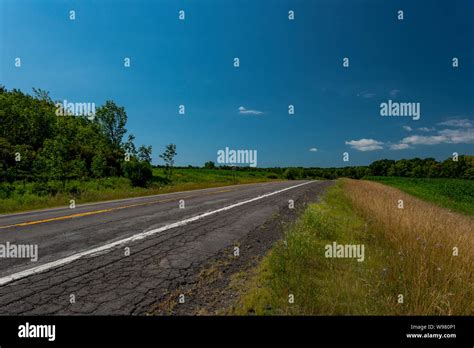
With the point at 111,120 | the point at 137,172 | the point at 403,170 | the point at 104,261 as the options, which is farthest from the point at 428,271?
the point at 403,170

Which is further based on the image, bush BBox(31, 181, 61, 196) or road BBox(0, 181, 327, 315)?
bush BBox(31, 181, 61, 196)

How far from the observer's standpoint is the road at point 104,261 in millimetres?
2867

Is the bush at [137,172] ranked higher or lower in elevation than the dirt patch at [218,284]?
higher

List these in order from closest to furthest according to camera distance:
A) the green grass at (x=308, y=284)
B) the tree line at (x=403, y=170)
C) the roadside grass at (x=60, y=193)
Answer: the green grass at (x=308, y=284)
the roadside grass at (x=60, y=193)
the tree line at (x=403, y=170)

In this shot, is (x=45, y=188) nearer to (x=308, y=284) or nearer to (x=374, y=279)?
(x=308, y=284)

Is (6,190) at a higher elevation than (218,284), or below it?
higher

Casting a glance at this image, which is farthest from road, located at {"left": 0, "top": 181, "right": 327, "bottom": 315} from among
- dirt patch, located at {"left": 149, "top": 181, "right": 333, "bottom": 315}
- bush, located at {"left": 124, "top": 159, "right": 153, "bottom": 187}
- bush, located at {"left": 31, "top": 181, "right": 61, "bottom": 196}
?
bush, located at {"left": 124, "top": 159, "right": 153, "bottom": 187}

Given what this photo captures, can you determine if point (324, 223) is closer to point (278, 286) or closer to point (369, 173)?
point (278, 286)

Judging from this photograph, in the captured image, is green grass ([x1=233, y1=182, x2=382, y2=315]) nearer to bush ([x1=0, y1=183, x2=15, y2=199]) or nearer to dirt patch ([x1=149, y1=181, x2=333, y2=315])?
dirt patch ([x1=149, y1=181, x2=333, y2=315])

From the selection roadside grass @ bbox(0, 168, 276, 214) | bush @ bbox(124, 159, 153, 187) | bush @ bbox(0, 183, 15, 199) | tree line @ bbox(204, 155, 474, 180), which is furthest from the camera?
tree line @ bbox(204, 155, 474, 180)

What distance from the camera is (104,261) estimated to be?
4.07m

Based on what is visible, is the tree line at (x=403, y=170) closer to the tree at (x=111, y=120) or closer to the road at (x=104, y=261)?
the tree at (x=111, y=120)

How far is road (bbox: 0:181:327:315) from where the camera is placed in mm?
2867

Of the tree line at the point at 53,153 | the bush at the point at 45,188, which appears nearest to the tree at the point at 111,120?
the tree line at the point at 53,153
